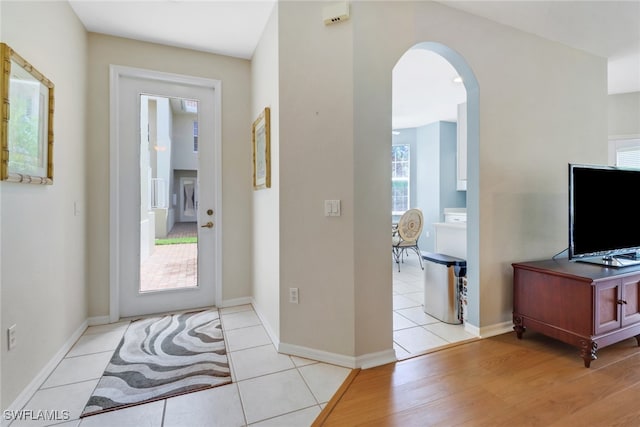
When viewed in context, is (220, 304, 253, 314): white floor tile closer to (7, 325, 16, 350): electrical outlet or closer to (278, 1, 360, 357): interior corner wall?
(278, 1, 360, 357): interior corner wall

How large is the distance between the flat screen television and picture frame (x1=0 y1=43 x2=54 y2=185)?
3.53m

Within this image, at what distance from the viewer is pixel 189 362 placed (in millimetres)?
2061

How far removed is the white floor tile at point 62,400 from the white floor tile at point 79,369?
67 millimetres

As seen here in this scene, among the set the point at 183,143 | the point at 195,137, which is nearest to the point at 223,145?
the point at 195,137

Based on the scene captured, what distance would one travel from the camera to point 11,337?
5.01 feet

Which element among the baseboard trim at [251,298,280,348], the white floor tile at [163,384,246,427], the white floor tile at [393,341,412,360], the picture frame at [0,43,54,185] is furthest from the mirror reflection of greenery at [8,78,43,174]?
the white floor tile at [393,341,412,360]

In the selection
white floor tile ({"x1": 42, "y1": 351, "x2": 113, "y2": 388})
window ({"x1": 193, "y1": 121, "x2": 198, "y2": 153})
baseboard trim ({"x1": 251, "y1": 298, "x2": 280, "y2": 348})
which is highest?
window ({"x1": 193, "y1": 121, "x2": 198, "y2": 153})

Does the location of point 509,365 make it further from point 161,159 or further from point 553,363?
point 161,159

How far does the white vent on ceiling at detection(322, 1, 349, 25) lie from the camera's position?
1.91 metres

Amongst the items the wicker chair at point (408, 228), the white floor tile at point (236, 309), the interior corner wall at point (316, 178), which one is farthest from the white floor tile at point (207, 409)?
the wicker chair at point (408, 228)

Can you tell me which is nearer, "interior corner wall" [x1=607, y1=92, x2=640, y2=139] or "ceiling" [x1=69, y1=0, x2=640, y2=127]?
"ceiling" [x1=69, y1=0, x2=640, y2=127]

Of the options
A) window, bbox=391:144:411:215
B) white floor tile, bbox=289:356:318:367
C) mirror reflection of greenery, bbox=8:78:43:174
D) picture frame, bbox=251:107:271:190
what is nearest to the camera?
mirror reflection of greenery, bbox=8:78:43:174

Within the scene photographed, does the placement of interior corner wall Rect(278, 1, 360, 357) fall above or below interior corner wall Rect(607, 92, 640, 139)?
below

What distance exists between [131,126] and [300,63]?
1.80 meters
